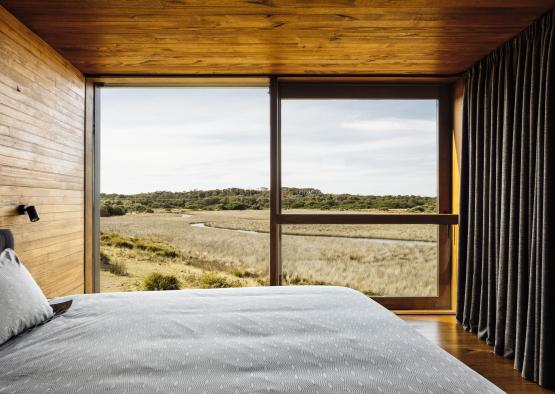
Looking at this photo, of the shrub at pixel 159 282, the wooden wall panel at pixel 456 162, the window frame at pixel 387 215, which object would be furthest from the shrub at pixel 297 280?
the wooden wall panel at pixel 456 162

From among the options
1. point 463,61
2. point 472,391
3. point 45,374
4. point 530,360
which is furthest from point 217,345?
point 463,61

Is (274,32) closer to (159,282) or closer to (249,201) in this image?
(249,201)

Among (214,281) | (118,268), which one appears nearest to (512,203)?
(214,281)

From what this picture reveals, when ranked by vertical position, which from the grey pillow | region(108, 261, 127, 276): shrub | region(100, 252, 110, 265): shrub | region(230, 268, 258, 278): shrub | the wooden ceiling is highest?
the wooden ceiling

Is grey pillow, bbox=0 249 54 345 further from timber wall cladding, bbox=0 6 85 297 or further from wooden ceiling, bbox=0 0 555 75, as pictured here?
wooden ceiling, bbox=0 0 555 75

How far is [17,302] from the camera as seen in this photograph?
161 centimetres

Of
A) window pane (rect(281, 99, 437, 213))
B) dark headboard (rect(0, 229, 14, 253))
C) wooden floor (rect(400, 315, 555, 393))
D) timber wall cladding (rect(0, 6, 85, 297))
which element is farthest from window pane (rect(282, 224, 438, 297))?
dark headboard (rect(0, 229, 14, 253))

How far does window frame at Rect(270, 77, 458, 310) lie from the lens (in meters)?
3.73

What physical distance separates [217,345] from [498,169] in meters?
2.50

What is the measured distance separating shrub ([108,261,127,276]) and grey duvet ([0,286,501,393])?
1.97m

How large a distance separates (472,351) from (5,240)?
3.05m

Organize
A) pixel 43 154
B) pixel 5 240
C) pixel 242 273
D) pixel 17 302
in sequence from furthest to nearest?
pixel 242 273 → pixel 43 154 → pixel 5 240 → pixel 17 302

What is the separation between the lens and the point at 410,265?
3957mm

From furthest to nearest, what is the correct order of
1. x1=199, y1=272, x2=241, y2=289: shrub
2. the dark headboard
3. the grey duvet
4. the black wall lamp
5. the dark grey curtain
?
x1=199, y1=272, x2=241, y2=289: shrub → the black wall lamp → the dark grey curtain → the dark headboard → the grey duvet
